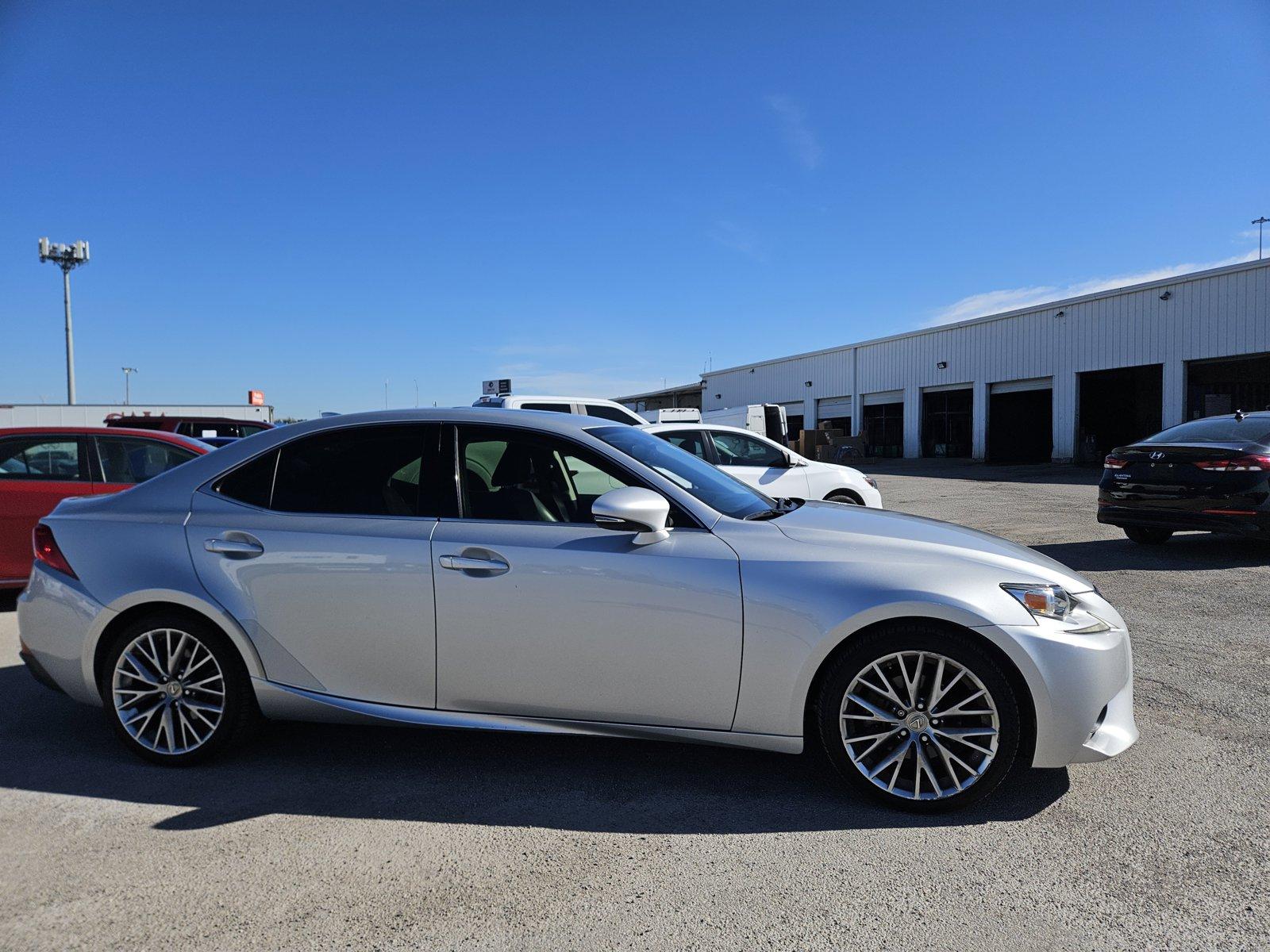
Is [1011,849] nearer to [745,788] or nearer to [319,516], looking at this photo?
[745,788]

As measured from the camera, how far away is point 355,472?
12.3 ft

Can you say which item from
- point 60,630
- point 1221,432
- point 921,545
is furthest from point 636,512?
point 1221,432

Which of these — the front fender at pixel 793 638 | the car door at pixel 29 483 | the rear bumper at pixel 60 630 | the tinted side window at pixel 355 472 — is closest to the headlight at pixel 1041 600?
the front fender at pixel 793 638

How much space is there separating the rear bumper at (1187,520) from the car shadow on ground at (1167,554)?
356 mm

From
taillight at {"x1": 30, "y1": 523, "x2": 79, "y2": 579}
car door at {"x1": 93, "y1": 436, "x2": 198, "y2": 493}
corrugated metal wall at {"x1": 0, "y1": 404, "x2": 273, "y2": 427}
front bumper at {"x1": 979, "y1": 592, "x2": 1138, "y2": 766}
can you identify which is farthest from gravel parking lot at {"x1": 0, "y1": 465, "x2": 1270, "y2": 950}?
corrugated metal wall at {"x1": 0, "y1": 404, "x2": 273, "y2": 427}

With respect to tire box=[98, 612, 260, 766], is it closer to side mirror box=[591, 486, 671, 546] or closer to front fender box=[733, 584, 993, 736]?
side mirror box=[591, 486, 671, 546]

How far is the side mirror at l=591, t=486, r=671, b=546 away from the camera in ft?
10.4

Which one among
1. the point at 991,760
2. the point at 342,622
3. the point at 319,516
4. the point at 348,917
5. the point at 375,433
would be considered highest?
the point at 375,433

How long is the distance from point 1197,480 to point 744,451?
4.88 meters

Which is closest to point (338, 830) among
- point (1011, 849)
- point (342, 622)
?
point (342, 622)

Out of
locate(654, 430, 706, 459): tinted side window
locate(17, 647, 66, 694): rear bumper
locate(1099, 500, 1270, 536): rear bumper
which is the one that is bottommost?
locate(17, 647, 66, 694): rear bumper

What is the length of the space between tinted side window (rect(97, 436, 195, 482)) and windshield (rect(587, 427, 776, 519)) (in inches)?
206

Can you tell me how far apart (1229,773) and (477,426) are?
11.5 feet

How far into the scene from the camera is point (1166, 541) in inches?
395
